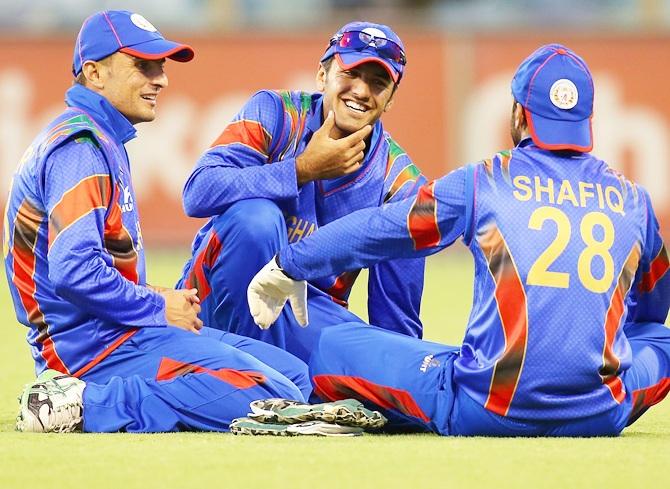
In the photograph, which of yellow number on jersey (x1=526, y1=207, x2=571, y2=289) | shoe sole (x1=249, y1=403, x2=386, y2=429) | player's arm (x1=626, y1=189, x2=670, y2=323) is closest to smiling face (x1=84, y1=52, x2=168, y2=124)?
shoe sole (x1=249, y1=403, x2=386, y2=429)

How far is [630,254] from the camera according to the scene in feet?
16.3

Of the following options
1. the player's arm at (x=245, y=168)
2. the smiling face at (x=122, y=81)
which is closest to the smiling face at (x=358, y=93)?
the player's arm at (x=245, y=168)

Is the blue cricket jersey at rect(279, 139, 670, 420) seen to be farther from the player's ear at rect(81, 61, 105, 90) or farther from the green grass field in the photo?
the player's ear at rect(81, 61, 105, 90)

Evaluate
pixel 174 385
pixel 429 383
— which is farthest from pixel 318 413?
pixel 174 385

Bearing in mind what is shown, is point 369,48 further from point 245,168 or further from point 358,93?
point 245,168

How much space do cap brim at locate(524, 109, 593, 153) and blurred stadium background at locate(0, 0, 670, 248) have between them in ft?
32.7

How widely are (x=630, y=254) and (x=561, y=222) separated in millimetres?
306

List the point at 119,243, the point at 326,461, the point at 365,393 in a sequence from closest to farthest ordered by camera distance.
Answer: the point at 326,461 → the point at 365,393 → the point at 119,243

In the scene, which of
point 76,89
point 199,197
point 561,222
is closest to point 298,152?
point 199,197

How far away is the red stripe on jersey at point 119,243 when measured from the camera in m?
5.40

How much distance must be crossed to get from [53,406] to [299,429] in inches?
35.3

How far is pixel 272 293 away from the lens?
5336 mm

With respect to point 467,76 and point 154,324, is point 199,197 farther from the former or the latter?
point 467,76

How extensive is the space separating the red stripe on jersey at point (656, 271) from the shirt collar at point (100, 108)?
6.90 ft
